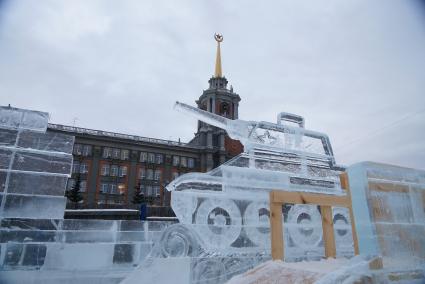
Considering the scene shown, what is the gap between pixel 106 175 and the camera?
4172 centimetres

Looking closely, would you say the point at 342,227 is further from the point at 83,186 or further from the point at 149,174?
the point at 83,186

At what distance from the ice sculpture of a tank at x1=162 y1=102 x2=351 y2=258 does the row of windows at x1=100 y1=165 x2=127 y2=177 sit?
34386 millimetres

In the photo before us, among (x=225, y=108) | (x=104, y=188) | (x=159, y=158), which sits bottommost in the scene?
(x=104, y=188)

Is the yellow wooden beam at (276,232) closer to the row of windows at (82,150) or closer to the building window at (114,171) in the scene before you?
the building window at (114,171)

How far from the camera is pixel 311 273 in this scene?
536 cm

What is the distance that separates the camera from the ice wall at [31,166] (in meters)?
6.09

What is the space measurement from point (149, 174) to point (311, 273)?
40.3m

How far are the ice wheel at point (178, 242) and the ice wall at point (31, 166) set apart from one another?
2.39m

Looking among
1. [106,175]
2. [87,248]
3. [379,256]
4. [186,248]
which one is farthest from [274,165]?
[106,175]

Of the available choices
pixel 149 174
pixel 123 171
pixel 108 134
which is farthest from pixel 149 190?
pixel 108 134

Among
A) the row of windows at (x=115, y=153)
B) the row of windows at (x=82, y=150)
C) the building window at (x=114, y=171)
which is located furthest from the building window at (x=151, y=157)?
the row of windows at (x=82, y=150)

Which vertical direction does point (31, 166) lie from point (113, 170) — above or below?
below

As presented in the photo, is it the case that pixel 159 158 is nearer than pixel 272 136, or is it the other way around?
pixel 272 136

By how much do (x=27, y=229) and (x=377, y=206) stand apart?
22.7 feet
